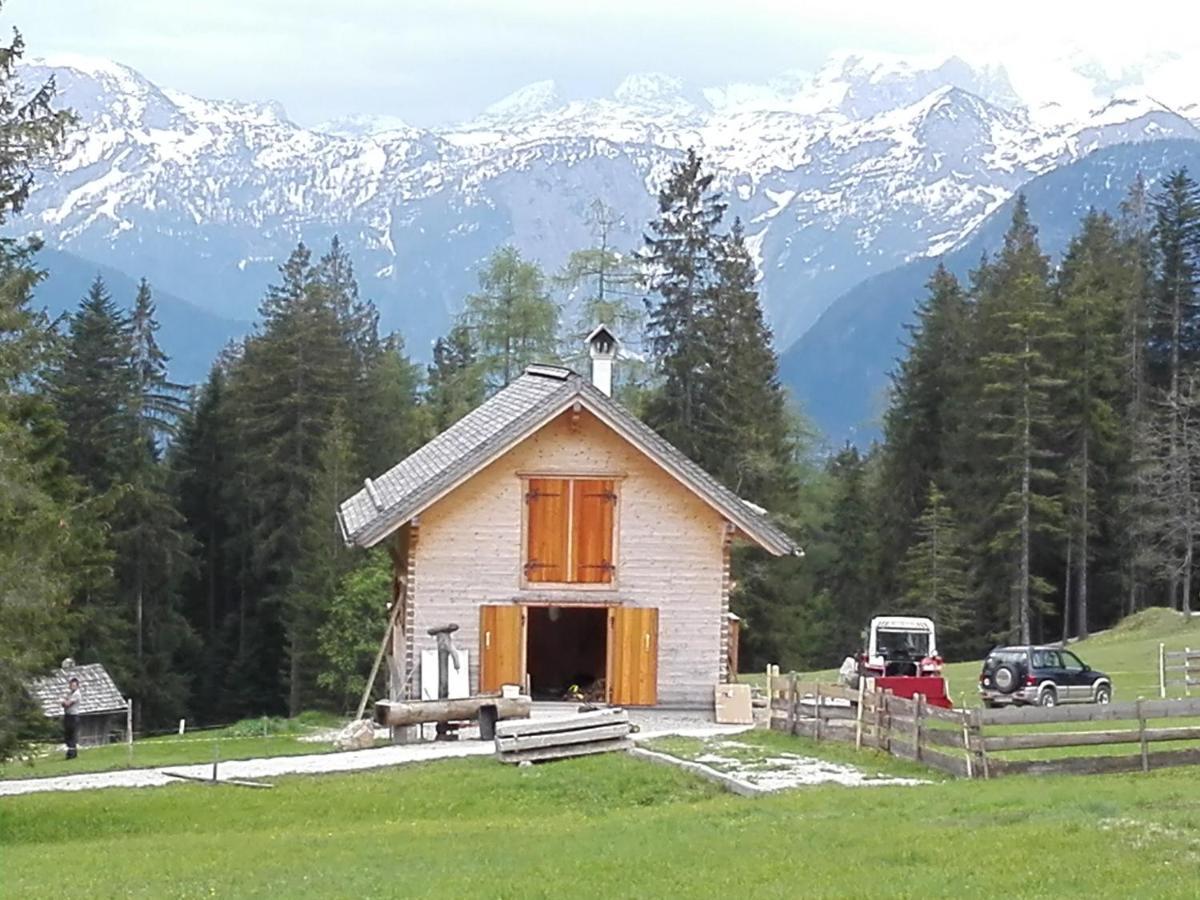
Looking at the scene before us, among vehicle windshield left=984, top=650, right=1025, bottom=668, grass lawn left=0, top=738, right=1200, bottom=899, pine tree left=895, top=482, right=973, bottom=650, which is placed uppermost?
pine tree left=895, top=482, right=973, bottom=650

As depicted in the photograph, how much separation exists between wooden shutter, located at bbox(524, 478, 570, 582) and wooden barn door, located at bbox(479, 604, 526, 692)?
0.90 m

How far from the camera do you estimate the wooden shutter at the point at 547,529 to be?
39.2m

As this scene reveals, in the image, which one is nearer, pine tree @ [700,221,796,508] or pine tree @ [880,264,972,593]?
pine tree @ [700,221,796,508]

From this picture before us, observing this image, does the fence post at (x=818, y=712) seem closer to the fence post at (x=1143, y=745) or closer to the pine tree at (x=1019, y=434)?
the fence post at (x=1143, y=745)

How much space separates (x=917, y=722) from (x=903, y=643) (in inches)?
809

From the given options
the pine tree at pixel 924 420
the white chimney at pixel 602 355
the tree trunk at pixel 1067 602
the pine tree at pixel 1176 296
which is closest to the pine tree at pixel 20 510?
the white chimney at pixel 602 355

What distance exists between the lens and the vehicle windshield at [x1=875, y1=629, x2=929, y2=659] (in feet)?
152

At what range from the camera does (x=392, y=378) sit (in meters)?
87.2

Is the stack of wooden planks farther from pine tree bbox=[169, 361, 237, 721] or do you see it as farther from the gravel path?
pine tree bbox=[169, 361, 237, 721]

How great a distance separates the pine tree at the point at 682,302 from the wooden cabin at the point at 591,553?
30.8m

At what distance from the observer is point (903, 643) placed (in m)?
46.6

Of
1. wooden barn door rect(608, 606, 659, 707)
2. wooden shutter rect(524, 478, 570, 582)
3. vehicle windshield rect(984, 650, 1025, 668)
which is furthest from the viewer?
vehicle windshield rect(984, 650, 1025, 668)

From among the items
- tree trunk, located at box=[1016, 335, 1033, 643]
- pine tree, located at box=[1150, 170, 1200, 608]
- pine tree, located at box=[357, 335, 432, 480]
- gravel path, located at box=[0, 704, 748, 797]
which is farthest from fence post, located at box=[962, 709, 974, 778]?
pine tree, located at box=[1150, 170, 1200, 608]

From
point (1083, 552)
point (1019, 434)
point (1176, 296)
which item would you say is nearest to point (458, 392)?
point (1019, 434)
